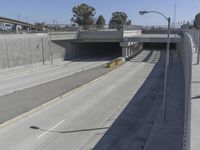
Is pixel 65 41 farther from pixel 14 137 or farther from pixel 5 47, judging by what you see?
pixel 14 137

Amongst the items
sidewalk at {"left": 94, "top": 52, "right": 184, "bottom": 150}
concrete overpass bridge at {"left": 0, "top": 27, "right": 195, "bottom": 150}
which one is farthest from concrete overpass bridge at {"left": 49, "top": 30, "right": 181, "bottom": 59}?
sidewalk at {"left": 94, "top": 52, "right": 184, "bottom": 150}

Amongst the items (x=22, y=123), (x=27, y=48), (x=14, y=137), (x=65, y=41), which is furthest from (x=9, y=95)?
(x=65, y=41)

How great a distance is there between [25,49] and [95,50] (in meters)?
31.3

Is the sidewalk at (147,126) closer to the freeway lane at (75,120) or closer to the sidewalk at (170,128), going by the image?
the sidewalk at (170,128)

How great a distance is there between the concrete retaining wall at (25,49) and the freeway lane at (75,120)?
59.7 feet

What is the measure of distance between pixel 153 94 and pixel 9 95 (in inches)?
539

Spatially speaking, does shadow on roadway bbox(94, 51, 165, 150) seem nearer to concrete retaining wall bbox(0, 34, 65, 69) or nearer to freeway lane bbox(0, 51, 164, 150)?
freeway lane bbox(0, 51, 164, 150)

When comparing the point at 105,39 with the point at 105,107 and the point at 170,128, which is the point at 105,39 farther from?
the point at 170,128

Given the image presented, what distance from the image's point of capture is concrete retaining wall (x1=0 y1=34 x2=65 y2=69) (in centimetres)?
4534

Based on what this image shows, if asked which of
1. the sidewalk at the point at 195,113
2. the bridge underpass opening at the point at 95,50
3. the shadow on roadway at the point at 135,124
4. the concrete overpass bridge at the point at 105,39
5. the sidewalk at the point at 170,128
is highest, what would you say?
the concrete overpass bridge at the point at 105,39

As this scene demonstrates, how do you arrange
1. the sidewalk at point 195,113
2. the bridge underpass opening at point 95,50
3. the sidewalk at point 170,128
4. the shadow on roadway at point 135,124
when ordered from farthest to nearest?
the bridge underpass opening at point 95,50 < the shadow on roadway at point 135,124 < the sidewalk at point 170,128 < the sidewalk at point 195,113

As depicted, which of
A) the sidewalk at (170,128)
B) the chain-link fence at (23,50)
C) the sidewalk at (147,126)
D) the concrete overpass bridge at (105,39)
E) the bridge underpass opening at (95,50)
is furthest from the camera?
the bridge underpass opening at (95,50)

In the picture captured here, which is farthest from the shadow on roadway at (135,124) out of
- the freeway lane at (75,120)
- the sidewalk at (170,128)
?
the sidewalk at (170,128)

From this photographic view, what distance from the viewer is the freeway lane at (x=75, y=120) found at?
16891 mm
